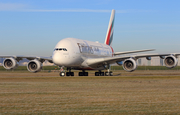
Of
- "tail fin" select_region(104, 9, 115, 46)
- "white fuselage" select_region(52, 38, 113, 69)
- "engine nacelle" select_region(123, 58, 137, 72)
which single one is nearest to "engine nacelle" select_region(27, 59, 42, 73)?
"white fuselage" select_region(52, 38, 113, 69)

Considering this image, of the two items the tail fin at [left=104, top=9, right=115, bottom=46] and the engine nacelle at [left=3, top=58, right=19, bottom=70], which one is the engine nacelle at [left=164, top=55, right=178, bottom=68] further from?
the engine nacelle at [left=3, top=58, right=19, bottom=70]

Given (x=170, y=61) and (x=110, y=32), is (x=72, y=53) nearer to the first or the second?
(x=170, y=61)

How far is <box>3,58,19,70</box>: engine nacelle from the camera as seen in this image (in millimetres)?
35719

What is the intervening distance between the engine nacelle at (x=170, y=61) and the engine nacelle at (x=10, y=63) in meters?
18.5

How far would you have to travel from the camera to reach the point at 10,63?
36594mm

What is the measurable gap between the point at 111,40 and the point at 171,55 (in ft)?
59.8

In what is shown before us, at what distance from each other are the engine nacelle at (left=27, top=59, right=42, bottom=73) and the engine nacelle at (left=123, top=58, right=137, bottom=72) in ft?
33.6

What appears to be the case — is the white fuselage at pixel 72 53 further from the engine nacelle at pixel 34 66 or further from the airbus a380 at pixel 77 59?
the engine nacelle at pixel 34 66

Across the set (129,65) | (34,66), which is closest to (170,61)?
(129,65)

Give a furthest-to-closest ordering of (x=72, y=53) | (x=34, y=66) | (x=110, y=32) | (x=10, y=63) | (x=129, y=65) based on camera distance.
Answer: (x=110, y=32) → (x=10, y=63) → (x=34, y=66) → (x=129, y=65) → (x=72, y=53)

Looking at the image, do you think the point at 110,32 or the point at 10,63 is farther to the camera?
the point at 110,32

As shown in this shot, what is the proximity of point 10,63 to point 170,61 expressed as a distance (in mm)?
20042

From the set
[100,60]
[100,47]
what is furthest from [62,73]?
[100,47]

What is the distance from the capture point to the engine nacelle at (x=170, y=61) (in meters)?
35.8
